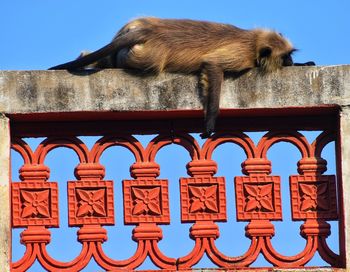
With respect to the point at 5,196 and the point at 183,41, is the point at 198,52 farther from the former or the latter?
the point at 5,196

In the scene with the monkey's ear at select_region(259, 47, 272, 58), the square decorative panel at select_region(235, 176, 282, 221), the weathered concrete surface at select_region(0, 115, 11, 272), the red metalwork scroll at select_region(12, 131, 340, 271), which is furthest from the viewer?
the monkey's ear at select_region(259, 47, 272, 58)

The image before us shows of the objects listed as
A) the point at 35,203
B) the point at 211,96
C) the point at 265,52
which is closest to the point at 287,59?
the point at 265,52

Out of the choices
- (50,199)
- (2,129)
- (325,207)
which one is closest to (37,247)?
(50,199)

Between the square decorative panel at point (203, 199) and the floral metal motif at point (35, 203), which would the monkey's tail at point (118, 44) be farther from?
the square decorative panel at point (203, 199)

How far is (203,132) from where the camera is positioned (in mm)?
5617

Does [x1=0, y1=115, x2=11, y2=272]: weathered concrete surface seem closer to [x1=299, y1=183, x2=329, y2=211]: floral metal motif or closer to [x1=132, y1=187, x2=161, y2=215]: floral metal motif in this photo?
[x1=132, y1=187, x2=161, y2=215]: floral metal motif

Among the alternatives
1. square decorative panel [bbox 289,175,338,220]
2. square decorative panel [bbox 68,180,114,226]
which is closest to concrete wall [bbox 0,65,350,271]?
square decorative panel [bbox 289,175,338,220]

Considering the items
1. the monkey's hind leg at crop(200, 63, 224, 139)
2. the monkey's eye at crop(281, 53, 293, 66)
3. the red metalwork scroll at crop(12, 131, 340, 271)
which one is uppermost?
→ the monkey's eye at crop(281, 53, 293, 66)

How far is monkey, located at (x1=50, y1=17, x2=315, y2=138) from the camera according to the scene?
5.68m

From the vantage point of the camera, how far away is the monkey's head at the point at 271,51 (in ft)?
19.2

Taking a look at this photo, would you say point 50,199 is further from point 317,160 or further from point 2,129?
point 317,160

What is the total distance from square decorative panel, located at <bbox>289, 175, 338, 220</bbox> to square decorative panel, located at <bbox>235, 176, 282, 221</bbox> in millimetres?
82

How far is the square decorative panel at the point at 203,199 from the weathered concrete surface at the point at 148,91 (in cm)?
37

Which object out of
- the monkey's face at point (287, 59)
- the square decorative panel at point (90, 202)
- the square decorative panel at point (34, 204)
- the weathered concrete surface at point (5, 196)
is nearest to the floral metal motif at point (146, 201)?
the square decorative panel at point (90, 202)
